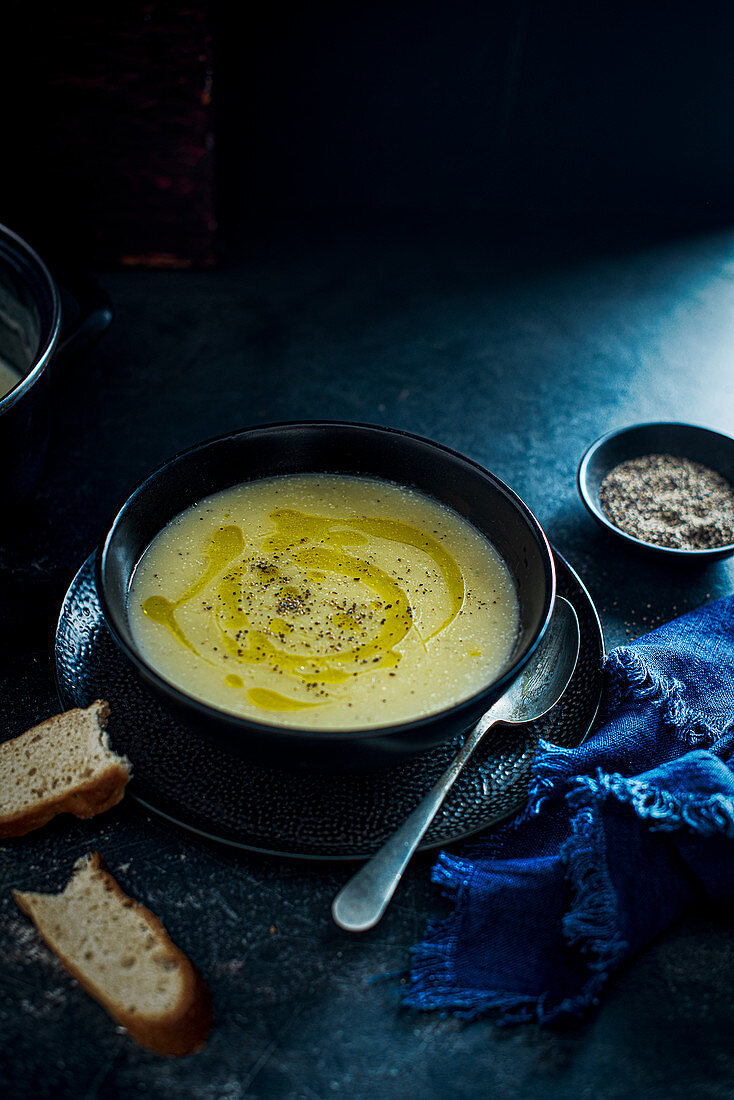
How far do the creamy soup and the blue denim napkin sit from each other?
0.68 ft

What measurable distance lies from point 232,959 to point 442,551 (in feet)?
2.30

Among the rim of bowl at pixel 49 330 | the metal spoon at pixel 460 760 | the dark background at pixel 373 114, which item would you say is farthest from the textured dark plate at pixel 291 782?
the dark background at pixel 373 114

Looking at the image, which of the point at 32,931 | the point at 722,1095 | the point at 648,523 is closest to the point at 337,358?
the point at 648,523

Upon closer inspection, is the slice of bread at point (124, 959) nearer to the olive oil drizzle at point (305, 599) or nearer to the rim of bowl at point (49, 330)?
the olive oil drizzle at point (305, 599)

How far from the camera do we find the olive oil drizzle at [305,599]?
1.31 meters

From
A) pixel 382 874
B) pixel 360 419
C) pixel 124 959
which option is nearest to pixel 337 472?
pixel 360 419

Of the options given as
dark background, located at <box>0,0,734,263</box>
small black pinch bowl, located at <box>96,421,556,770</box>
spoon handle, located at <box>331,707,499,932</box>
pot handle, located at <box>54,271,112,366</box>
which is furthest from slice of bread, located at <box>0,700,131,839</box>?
dark background, located at <box>0,0,734,263</box>

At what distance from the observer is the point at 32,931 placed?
3.75 feet

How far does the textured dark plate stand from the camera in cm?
118

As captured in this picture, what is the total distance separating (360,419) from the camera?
2145 millimetres

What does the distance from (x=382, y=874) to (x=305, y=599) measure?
1.50ft

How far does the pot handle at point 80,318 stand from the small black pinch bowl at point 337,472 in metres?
0.45

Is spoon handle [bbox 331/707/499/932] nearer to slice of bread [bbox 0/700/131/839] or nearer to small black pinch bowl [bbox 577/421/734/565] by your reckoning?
slice of bread [bbox 0/700/131/839]

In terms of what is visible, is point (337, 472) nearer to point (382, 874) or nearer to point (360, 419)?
point (360, 419)
